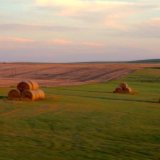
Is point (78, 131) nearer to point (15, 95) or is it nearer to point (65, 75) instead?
point (15, 95)

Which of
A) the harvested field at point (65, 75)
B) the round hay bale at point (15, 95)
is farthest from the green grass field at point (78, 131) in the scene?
the harvested field at point (65, 75)

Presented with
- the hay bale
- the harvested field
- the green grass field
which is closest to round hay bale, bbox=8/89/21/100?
the hay bale

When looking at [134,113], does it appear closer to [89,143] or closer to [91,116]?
[91,116]

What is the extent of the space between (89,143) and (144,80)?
43.9m

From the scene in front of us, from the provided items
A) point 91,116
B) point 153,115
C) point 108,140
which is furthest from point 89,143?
point 153,115

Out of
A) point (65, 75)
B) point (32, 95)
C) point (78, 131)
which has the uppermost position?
point (65, 75)

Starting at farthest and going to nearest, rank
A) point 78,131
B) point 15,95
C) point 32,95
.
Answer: point 15,95 < point 32,95 < point 78,131

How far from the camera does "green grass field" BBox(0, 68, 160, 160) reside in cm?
1348

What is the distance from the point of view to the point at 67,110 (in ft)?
73.9

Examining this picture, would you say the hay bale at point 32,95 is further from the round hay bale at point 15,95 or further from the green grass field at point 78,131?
the green grass field at point 78,131

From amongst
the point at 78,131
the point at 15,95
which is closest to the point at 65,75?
the point at 15,95

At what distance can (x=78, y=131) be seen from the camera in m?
16.8

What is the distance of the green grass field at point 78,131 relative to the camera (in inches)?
531

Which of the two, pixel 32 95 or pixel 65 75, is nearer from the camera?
pixel 32 95
